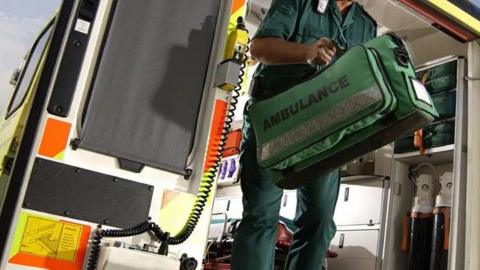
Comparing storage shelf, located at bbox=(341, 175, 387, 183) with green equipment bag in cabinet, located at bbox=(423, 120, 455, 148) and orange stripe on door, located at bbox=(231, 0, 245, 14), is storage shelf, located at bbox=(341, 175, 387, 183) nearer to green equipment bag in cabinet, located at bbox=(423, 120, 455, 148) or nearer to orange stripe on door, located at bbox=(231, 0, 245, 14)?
green equipment bag in cabinet, located at bbox=(423, 120, 455, 148)

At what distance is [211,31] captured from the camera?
1672 millimetres

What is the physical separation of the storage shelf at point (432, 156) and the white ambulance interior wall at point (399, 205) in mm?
47

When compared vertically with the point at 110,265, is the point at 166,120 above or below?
above

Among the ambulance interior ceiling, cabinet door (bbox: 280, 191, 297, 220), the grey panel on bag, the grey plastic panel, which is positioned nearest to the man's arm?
the grey panel on bag

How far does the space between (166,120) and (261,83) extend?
2.12 ft

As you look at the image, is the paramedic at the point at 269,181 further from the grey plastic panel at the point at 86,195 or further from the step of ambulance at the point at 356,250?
the step of ambulance at the point at 356,250

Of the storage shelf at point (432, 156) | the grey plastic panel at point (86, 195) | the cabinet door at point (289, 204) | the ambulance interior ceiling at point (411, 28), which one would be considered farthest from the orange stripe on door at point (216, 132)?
the cabinet door at point (289, 204)

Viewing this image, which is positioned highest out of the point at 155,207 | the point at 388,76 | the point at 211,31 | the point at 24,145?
the point at 211,31

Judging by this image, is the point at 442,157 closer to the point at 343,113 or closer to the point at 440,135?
the point at 440,135

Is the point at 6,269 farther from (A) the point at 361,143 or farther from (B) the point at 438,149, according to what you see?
(B) the point at 438,149

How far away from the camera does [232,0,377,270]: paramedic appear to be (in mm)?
1814

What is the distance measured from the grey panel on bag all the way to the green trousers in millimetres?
436

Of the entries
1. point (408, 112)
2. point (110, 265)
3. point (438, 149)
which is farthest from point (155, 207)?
point (438, 149)

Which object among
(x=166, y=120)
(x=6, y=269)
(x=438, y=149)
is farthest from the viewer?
(x=438, y=149)
